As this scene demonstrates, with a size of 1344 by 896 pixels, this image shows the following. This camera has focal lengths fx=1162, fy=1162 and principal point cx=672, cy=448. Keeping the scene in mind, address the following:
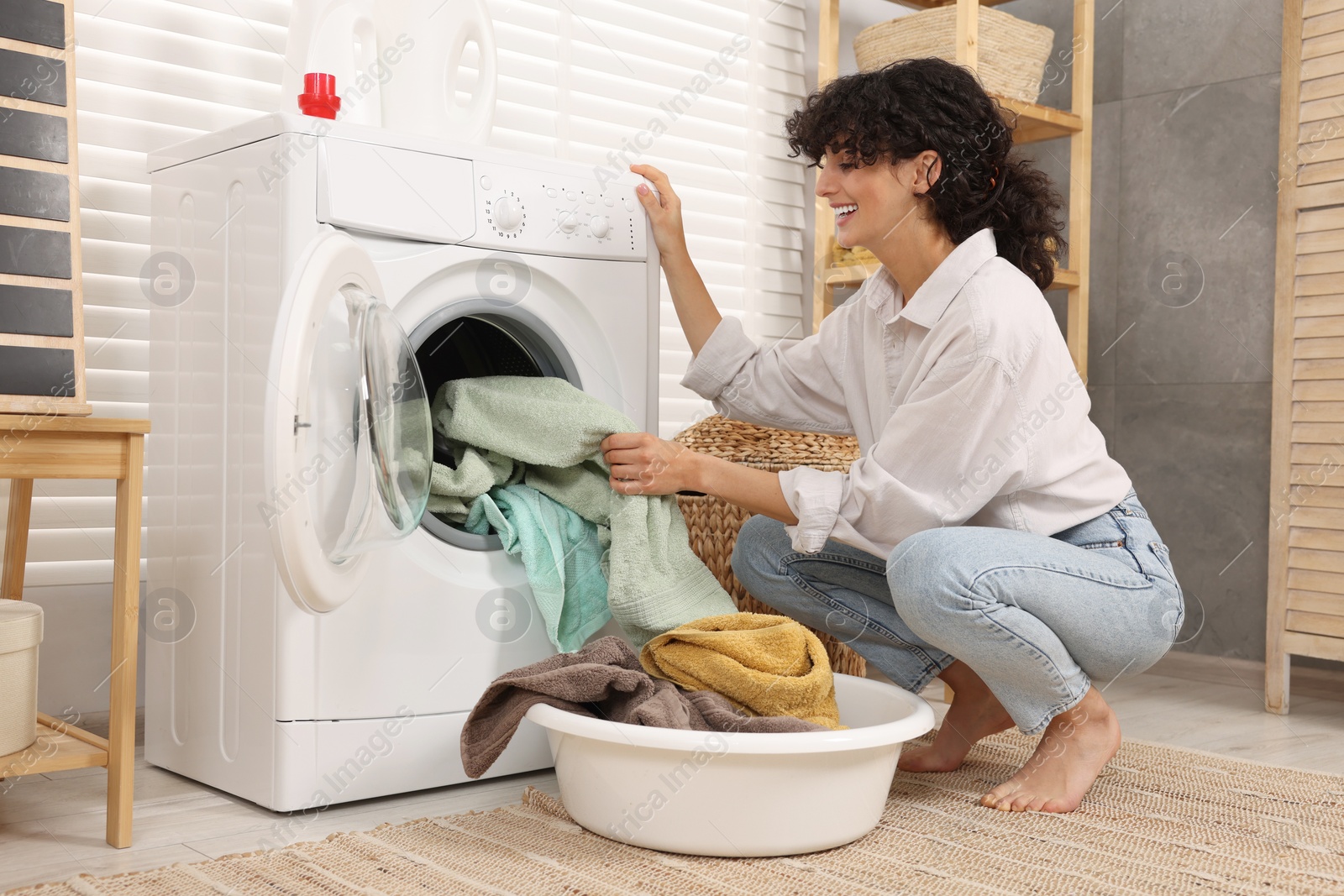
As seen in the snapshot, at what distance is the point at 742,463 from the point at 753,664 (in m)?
0.71

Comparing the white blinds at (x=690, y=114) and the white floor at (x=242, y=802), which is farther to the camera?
the white blinds at (x=690, y=114)

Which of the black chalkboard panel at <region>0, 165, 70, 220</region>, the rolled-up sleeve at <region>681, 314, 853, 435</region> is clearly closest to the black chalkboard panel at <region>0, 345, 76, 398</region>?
the black chalkboard panel at <region>0, 165, 70, 220</region>

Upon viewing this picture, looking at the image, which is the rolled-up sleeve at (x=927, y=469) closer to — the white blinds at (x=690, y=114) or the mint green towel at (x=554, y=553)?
the mint green towel at (x=554, y=553)

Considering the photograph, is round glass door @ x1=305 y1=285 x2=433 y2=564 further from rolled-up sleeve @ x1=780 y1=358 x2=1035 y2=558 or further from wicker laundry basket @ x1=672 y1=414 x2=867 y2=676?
wicker laundry basket @ x1=672 y1=414 x2=867 y2=676

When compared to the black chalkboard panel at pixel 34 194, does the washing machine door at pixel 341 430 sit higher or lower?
lower

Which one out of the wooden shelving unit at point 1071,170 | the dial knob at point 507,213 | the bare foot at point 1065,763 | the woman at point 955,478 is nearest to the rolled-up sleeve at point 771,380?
the woman at point 955,478

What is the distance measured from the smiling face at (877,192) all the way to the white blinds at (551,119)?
3.31ft

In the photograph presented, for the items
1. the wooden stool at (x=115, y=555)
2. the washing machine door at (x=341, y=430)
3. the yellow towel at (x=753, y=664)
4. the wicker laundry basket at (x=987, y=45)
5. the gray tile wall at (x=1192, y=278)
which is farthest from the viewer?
the gray tile wall at (x=1192, y=278)

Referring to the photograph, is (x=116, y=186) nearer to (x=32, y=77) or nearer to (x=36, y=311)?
(x=32, y=77)

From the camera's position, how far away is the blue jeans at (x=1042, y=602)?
1.38 meters

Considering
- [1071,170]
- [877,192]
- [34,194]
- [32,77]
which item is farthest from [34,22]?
[1071,170]

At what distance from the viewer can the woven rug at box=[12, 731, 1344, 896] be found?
117 centimetres

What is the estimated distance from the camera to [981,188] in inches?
63.6

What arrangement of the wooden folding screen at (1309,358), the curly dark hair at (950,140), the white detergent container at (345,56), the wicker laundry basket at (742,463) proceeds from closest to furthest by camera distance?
the curly dark hair at (950,140) < the white detergent container at (345,56) < the wicker laundry basket at (742,463) < the wooden folding screen at (1309,358)
